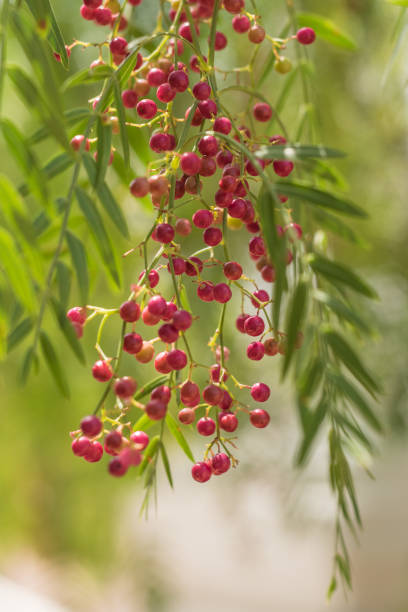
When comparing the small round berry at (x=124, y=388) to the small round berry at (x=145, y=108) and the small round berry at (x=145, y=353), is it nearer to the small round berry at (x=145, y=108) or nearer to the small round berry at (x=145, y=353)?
the small round berry at (x=145, y=353)

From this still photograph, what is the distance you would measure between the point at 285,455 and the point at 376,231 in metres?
0.59

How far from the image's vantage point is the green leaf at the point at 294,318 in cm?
20

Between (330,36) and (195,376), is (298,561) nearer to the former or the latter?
(195,376)

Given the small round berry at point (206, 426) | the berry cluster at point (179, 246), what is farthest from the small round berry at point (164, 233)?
the small round berry at point (206, 426)

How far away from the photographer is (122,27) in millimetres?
355

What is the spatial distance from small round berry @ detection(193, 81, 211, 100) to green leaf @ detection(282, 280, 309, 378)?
0.12 m

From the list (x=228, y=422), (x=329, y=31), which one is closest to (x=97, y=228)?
(x=228, y=422)

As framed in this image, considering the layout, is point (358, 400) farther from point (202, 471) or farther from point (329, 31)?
point (329, 31)

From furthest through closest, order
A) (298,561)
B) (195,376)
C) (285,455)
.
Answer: (298,561) < (285,455) < (195,376)

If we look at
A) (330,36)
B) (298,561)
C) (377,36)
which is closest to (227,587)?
(298,561)

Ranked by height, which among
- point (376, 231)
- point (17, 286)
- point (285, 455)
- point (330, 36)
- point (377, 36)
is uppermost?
point (377, 36)

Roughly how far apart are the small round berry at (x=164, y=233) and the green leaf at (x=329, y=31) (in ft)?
0.84

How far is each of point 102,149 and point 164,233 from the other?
1.6 inches

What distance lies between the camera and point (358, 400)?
29 centimetres
